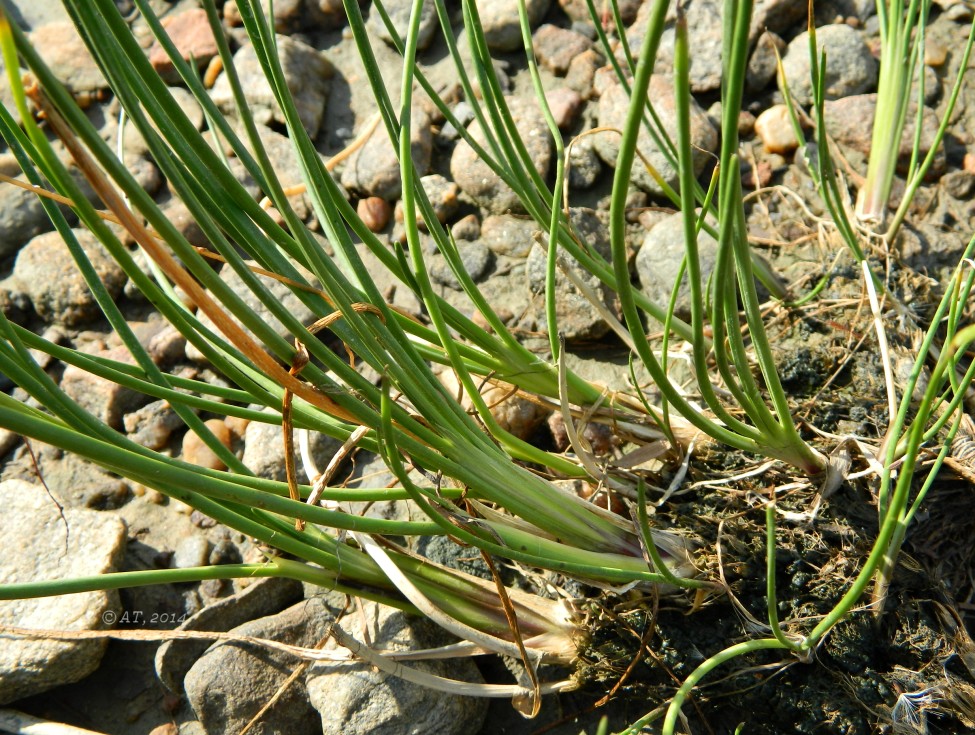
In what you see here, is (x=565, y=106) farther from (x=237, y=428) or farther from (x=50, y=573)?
(x=50, y=573)

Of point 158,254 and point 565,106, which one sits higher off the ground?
point 158,254

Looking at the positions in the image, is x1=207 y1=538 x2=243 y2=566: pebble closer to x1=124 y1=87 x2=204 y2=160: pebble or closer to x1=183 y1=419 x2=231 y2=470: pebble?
x1=183 y1=419 x2=231 y2=470: pebble

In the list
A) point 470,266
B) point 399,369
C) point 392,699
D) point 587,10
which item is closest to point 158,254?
point 399,369

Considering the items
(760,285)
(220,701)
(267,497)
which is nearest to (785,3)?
(760,285)

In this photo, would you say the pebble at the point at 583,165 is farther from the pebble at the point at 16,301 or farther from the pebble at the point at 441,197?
the pebble at the point at 16,301

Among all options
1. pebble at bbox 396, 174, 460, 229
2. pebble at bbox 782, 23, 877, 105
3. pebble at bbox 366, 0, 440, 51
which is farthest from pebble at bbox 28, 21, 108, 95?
pebble at bbox 782, 23, 877, 105

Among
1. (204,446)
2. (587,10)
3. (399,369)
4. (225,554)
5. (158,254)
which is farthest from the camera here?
(587,10)

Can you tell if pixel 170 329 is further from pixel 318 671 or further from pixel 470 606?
pixel 470 606
